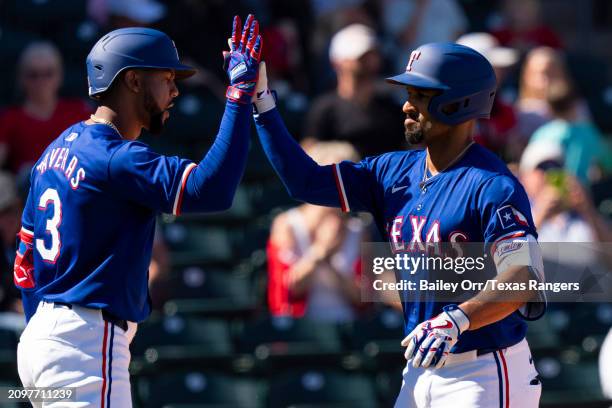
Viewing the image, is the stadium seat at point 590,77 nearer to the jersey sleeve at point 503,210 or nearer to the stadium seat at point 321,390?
the stadium seat at point 321,390

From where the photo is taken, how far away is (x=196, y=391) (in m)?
6.80

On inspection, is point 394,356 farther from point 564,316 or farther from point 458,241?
point 458,241

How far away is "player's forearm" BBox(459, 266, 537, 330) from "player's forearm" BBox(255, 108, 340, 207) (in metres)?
0.78

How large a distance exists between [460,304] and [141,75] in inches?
54.3

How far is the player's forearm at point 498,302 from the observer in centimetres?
417

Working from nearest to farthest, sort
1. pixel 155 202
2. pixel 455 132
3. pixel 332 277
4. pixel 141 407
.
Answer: pixel 155 202 → pixel 455 132 → pixel 141 407 → pixel 332 277

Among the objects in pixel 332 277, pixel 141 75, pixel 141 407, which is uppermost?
pixel 141 75

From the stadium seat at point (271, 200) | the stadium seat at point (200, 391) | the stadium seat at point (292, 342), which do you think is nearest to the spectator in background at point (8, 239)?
the stadium seat at point (200, 391)

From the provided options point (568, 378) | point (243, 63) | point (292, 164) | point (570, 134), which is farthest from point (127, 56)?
point (570, 134)

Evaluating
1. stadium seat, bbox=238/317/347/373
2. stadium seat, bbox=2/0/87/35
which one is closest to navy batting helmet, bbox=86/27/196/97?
stadium seat, bbox=238/317/347/373

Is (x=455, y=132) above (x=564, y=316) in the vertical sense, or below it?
above

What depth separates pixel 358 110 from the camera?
7.95m

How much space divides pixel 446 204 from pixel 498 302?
16.4 inches

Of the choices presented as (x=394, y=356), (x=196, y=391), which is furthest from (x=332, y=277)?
(x=196, y=391)
